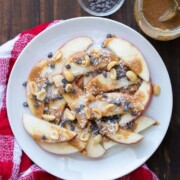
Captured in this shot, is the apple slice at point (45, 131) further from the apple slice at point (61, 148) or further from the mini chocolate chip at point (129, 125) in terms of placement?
the mini chocolate chip at point (129, 125)

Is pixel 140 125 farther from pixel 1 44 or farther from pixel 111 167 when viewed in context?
pixel 1 44

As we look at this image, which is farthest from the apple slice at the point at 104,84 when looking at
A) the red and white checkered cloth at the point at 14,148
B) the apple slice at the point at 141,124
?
the red and white checkered cloth at the point at 14,148

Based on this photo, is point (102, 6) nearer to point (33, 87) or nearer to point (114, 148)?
point (33, 87)

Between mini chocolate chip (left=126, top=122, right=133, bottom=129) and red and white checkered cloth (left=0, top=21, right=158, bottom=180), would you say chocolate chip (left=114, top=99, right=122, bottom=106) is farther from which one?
red and white checkered cloth (left=0, top=21, right=158, bottom=180)

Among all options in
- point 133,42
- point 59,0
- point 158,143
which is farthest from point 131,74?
point 59,0

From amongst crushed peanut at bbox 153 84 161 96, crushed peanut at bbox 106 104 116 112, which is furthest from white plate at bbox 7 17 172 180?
crushed peanut at bbox 106 104 116 112

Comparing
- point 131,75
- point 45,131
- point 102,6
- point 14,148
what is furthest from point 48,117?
point 102,6
